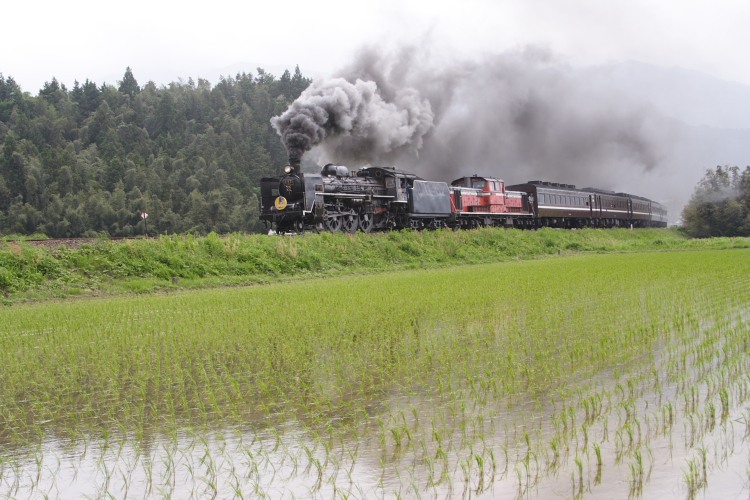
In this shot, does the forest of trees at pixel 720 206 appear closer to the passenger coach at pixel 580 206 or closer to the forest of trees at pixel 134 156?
the passenger coach at pixel 580 206

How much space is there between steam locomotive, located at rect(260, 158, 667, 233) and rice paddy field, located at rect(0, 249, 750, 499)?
15469mm

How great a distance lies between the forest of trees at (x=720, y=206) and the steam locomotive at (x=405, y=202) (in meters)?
9.65

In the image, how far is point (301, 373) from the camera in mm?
6770

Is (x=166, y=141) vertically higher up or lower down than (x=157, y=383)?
higher up

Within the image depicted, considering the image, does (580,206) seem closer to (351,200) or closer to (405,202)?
(405,202)

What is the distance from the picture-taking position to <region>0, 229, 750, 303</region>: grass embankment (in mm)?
16961

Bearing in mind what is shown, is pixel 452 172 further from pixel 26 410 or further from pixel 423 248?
pixel 26 410

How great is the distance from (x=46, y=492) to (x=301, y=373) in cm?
309

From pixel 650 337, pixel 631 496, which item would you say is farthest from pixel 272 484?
pixel 650 337

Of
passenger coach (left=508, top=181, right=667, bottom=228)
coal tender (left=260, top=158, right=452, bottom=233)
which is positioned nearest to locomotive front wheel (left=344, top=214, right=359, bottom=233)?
coal tender (left=260, top=158, right=452, bottom=233)

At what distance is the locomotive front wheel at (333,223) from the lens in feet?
89.0

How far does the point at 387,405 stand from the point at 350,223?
78.0ft

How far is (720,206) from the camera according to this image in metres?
50.8

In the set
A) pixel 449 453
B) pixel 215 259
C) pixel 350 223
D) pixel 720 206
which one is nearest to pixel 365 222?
pixel 350 223
